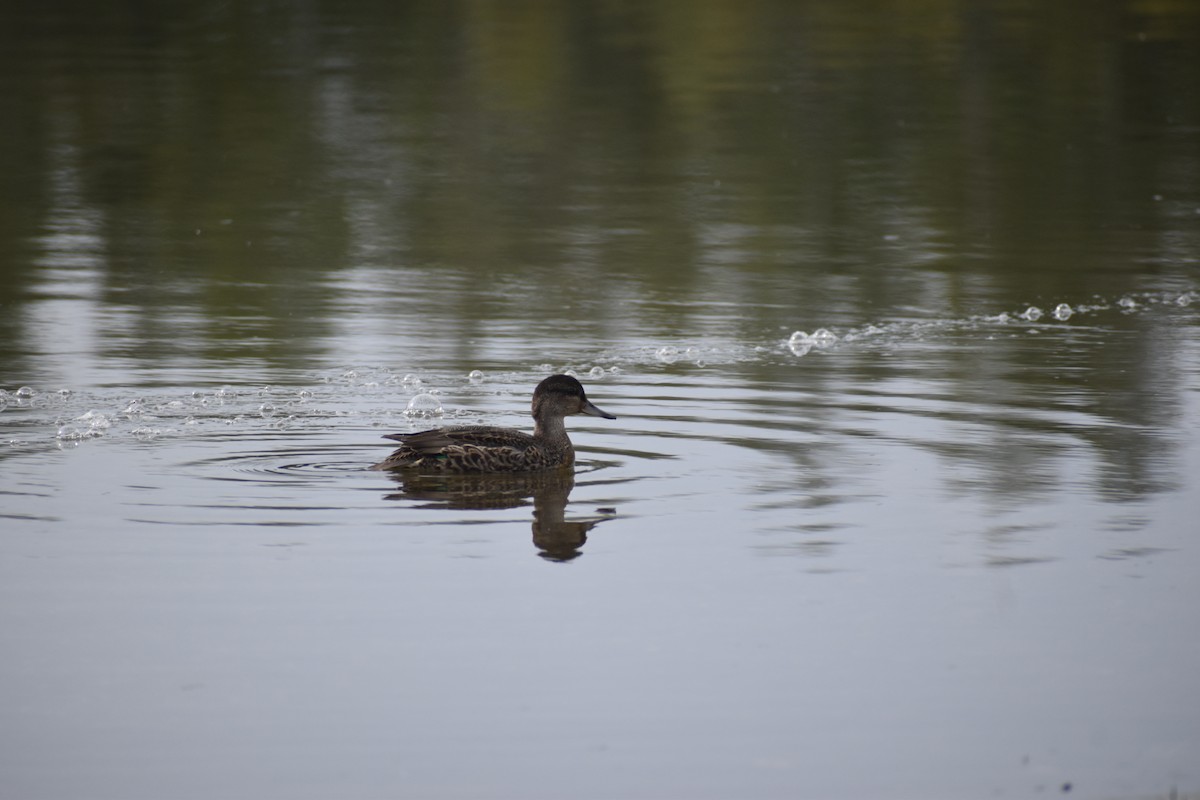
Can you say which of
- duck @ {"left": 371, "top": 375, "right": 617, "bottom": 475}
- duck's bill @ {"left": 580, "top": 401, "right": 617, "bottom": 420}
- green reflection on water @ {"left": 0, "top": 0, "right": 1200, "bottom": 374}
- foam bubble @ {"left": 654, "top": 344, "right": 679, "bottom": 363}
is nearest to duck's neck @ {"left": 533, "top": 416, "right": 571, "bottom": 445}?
duck @ {"left": 371, "top": 375, "right": 617, "bottom": 475}

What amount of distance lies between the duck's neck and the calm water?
26 cm

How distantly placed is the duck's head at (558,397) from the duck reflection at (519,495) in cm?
33

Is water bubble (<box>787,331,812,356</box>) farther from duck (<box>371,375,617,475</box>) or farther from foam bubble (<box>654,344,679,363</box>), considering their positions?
duck (<box>371,375,617,475</box>)

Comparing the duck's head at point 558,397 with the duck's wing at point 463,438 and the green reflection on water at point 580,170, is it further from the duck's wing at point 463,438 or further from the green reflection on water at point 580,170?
the green reflection on water at point 580,170

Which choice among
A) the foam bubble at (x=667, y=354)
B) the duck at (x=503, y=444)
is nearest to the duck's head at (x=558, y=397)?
the duck at (x=503, y=444)

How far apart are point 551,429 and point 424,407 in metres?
1.34

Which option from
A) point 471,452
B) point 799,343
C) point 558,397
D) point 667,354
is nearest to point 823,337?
point 799,343

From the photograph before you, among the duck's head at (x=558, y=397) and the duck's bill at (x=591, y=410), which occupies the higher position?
the duck's head at (x=558, y=397)

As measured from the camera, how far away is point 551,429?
10.0 metres

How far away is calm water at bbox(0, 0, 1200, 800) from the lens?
6098 mm

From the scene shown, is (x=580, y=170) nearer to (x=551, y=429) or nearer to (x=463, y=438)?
(x=551, y=429)

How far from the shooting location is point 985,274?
16531 mm

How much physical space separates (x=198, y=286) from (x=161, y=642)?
30.6 feet

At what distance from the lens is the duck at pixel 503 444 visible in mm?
9500
